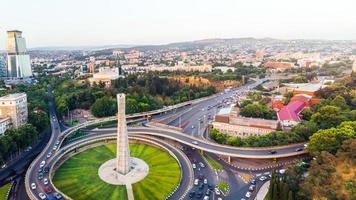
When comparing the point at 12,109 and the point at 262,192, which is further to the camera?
the point at 12,109

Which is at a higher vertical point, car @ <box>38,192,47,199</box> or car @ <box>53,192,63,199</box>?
car @ <box>38,192,47,199</box>

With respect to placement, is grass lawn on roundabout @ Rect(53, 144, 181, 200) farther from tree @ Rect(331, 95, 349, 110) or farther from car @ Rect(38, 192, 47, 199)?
tree @ Rect(331, 95, 349, 110)

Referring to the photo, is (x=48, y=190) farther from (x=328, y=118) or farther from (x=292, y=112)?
(x=292, y=112)

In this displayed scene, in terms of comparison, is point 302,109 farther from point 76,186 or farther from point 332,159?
point 76,186

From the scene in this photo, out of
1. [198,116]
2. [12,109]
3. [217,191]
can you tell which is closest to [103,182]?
[217,191]

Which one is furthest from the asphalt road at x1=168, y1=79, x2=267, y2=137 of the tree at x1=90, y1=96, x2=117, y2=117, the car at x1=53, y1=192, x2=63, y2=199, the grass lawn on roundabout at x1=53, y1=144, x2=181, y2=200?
the car at x1=53, y1=192, x2=63, y2=199

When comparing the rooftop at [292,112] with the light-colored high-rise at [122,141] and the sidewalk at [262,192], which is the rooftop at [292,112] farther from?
the light-colored high-rise at [122,141]

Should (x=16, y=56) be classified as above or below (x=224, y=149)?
above
